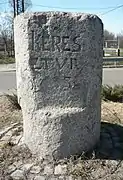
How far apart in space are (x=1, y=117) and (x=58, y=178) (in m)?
2.56

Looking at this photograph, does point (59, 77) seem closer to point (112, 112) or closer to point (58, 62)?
point (58, 62)

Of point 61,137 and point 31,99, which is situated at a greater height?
point 31,99

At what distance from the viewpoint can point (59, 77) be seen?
125 inches

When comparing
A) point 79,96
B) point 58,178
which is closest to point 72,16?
point 79,96

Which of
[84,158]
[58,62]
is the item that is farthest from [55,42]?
[84,158]

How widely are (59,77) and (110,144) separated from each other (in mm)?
1123

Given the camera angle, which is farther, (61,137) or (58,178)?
(61,137)

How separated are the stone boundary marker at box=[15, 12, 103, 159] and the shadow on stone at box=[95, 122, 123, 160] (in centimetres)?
19

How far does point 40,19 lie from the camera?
3.06 meters

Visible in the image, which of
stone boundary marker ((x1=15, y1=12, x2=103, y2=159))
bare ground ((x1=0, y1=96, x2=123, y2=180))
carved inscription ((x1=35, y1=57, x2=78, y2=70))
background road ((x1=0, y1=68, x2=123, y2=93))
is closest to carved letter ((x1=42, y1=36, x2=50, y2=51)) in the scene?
stone boundary marker ((x1=15, y1=12, x2=103, y2=159))

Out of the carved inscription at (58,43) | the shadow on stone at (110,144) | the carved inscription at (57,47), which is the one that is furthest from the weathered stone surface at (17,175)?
the carved inscription at (58,43)

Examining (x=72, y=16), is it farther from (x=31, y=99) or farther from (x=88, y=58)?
(x=31, y=99)

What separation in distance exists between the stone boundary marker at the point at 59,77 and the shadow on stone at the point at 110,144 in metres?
0.19

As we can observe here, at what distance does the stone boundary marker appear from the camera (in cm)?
307
